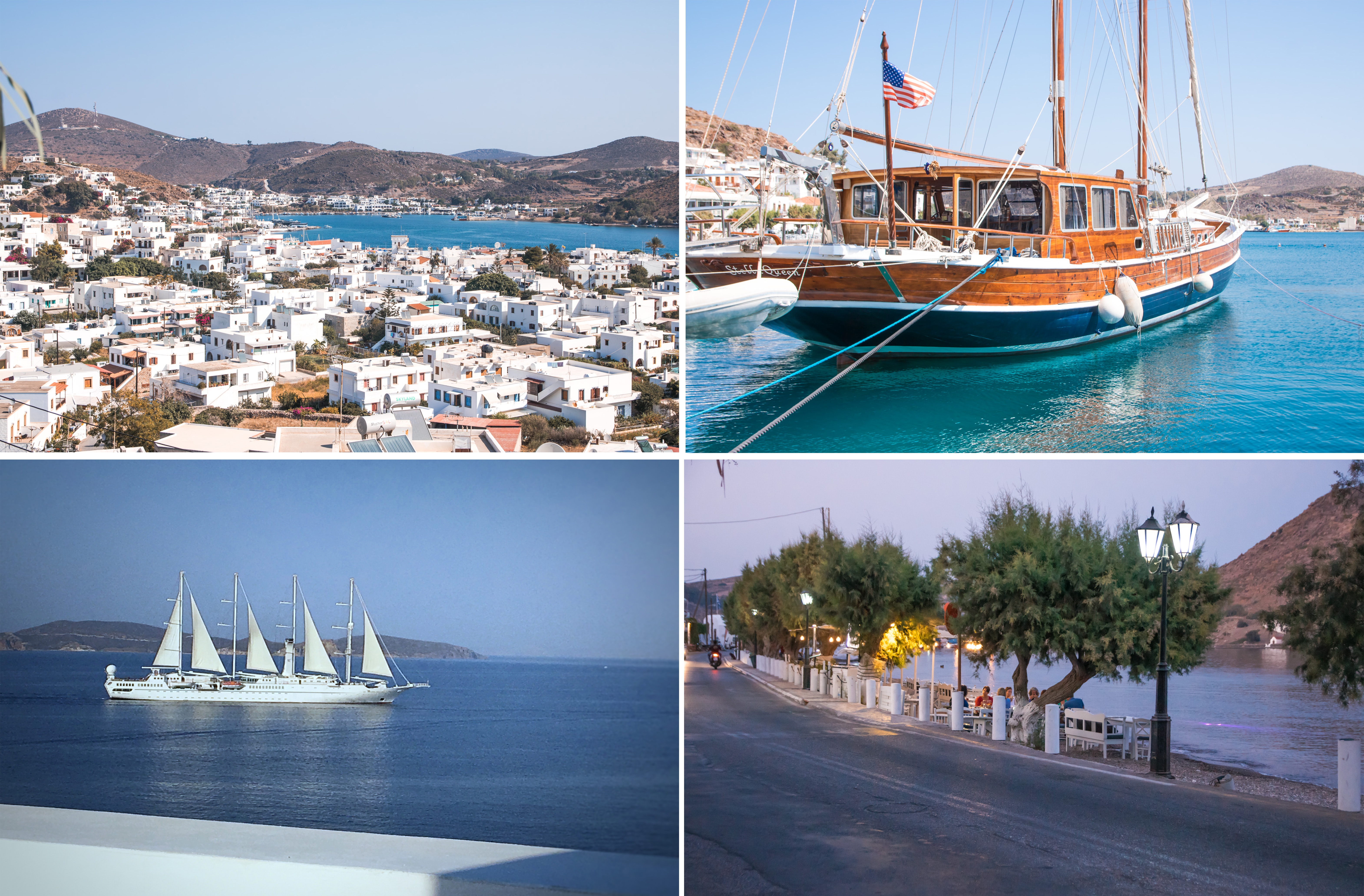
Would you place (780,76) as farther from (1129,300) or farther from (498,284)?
(1129,300)

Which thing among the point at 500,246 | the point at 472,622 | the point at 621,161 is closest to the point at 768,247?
the point at 621,161

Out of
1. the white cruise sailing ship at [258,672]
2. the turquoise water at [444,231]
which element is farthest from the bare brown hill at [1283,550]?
the white cruise sailing ship at [258,672]

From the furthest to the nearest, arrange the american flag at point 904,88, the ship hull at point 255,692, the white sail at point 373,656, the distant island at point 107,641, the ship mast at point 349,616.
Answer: the ship hull at point 255,692 < the white sail at point 373,656 < the ship mast at point 349,616 < the distant island at point 107,641 < the american flag at point 904,88

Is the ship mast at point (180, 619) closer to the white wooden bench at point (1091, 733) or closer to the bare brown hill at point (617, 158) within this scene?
the bare brown hill at point (617, 158)

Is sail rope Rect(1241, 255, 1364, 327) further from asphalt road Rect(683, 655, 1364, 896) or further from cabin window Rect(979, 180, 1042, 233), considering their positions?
asphalt road Rect(683, 655, 1364, 896)

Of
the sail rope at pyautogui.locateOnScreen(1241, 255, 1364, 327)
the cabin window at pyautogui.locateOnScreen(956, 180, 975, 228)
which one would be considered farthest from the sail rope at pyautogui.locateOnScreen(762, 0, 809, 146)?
the sail rope at pyautogui.locateOnScreen(1241, 255, 1364, 327)

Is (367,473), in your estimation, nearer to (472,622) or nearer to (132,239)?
(472,622)
